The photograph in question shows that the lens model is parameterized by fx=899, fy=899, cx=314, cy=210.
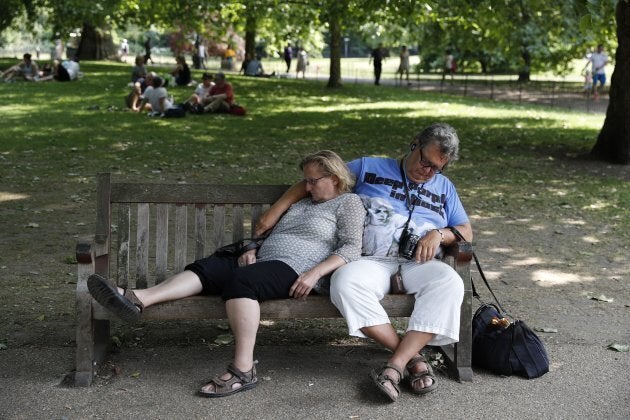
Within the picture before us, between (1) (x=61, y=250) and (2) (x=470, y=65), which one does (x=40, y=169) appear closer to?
(1) (x=61, y=250)

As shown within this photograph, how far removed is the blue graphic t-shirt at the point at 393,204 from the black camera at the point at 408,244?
0.15 ft

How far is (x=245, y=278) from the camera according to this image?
4570 mm

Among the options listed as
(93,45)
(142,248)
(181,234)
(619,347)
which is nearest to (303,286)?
(181,234)

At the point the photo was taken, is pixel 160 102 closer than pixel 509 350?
No

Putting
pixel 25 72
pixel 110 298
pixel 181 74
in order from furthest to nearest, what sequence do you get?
pixel 25 72 < pixel 181 74 < pixel 110 298

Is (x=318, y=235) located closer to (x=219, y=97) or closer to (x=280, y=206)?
(x=280, y=206)

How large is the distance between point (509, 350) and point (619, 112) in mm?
9268

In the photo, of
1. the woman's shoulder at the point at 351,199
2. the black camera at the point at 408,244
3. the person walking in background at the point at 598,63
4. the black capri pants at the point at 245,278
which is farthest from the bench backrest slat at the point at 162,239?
the person walking in background at the point at 598,63

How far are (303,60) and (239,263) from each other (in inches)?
1428

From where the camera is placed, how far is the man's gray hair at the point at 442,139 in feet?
16.1

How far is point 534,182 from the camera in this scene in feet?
38.5

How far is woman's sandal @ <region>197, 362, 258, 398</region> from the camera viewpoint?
444 cm

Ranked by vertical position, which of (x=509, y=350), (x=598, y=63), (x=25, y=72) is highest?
(x=598, y=63)

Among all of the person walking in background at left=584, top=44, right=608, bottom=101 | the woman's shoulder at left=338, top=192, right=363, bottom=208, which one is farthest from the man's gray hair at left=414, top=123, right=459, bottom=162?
the person walking in background at left=584, top=44, right=608, bottom=101
